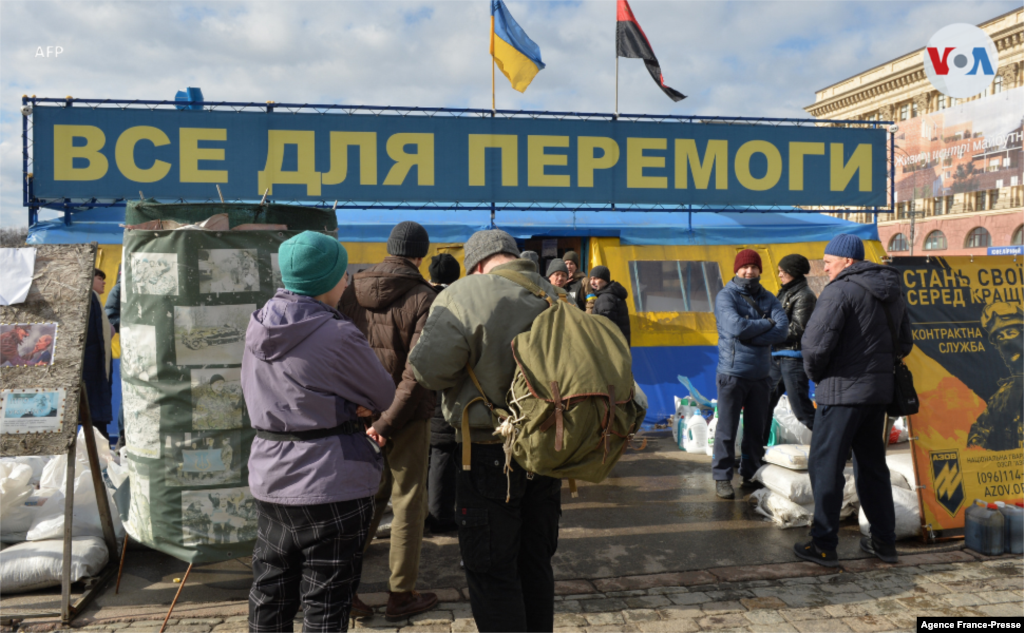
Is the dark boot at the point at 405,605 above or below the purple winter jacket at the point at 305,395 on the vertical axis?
below

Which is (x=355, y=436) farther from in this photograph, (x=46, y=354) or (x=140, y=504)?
(x=46, y=354)

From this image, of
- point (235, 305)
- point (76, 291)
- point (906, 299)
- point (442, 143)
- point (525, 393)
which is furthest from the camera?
point (442, 143)

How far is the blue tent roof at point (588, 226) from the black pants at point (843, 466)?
5000 mm

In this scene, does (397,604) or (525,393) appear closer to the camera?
(525,393)

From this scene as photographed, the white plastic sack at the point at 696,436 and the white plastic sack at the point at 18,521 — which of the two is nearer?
the white plastic sack at the point at 18,521

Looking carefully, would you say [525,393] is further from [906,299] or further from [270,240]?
[906,299]

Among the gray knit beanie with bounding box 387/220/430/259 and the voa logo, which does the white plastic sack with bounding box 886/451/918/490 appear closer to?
the gray knit beanie with bounding box 387/220/430/259

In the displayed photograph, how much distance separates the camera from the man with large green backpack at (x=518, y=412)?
2.17 meters

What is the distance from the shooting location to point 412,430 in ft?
Answer: 10.9

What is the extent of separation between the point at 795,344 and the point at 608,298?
187 cm

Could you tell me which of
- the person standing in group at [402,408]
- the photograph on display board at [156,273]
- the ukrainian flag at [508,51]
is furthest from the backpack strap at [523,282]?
the ukrainian flag at [508,51]

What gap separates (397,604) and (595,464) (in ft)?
5.38

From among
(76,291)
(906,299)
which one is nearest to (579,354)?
(76,291)

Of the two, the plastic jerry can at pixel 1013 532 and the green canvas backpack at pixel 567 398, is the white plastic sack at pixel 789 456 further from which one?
the green canvas backpack at pixel 567 398
